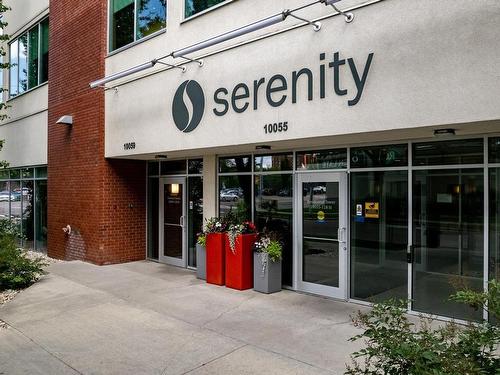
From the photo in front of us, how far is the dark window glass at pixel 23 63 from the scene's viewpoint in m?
15.6

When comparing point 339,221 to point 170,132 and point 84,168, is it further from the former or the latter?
point 84,168

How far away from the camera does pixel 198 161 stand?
1050cm

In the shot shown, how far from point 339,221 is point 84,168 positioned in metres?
6.95

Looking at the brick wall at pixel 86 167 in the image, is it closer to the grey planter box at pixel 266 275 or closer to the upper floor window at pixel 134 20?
the upper floor window at pixel 134 20

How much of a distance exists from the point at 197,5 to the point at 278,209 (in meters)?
4.13

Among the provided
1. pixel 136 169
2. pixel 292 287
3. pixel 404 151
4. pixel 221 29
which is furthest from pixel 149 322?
pixel 136 169

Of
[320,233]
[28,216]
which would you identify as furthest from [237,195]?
[28,216]

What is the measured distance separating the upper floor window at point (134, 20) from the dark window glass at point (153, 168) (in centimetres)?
288

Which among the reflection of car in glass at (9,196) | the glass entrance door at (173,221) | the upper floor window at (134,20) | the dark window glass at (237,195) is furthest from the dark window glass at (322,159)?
the reflection of car in glass at (9,196)

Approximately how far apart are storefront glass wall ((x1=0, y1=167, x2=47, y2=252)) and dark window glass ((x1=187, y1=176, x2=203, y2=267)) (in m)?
5.91

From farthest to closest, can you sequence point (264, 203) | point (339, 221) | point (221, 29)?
1. point (264, 203)
2. point (221, 29)
3. point (339, 221)

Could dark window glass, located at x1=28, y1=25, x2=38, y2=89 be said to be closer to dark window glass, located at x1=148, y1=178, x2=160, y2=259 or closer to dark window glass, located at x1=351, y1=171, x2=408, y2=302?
dark window glass, located at x1=148, y1=178, x2=160, y2=259

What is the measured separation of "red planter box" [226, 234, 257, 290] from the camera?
8.23m

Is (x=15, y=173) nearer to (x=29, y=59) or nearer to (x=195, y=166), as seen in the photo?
(x=29, y=59)
